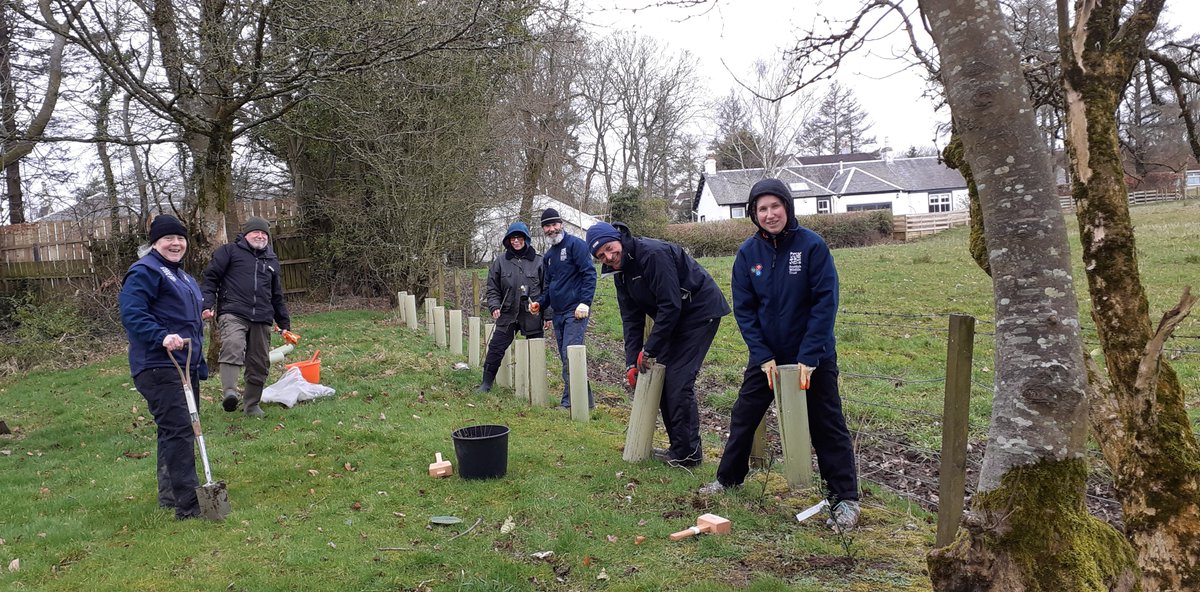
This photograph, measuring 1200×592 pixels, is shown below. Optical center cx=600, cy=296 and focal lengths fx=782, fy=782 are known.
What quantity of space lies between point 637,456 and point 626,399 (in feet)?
9.52

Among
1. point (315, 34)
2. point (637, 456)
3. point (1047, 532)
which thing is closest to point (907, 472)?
point (637, 456)

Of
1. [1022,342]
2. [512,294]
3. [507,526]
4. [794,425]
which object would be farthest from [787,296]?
[512,294]

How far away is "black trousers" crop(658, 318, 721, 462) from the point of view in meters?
5.74

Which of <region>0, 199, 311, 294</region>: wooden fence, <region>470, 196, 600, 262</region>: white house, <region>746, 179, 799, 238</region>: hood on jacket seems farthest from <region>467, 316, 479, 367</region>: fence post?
<region>0, 199, 311, 294</region>: wooden fence

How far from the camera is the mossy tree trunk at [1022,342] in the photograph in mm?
2797

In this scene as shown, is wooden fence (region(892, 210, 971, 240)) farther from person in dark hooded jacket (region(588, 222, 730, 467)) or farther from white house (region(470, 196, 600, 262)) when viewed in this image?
person in dark hooded jacket (region(588, 222, 730, 467))

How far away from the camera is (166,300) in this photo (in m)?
5.16

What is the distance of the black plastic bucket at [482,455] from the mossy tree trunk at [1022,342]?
3382 mm

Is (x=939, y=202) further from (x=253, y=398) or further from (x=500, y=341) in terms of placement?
(x=253, y=398)

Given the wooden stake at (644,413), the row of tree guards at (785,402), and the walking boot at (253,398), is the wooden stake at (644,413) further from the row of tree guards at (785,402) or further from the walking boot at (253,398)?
the walking boot at (253,398)

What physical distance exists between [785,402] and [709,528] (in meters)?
0.88

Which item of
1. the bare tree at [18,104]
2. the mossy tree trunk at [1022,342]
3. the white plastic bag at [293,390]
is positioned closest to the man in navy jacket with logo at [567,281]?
the white plastic bag at [293,390]

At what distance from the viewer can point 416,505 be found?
5238mm

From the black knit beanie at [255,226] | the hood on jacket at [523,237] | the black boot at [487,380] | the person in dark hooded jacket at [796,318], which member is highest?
the black knit beanie at [255,226]
